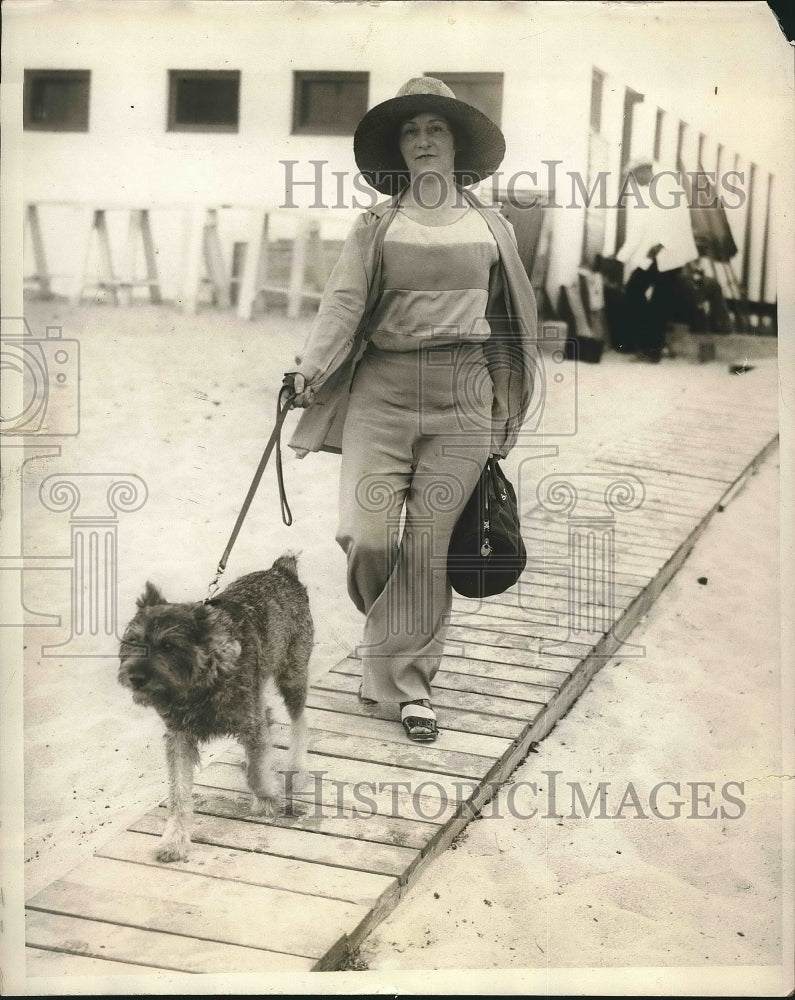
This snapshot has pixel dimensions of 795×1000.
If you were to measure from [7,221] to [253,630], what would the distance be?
64.1 inches

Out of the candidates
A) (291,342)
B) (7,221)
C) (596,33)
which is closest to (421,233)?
(291,342)

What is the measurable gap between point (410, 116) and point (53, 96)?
1.22 m

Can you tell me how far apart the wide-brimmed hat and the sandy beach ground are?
2.08 ft

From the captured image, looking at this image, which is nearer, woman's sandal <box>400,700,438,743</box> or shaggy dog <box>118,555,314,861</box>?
shaggy dog <box>118,555,314,861</box>

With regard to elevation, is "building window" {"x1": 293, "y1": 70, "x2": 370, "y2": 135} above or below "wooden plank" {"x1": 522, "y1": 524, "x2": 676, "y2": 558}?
above

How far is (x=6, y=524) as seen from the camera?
11.7ft

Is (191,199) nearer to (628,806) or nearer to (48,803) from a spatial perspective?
(48,803)

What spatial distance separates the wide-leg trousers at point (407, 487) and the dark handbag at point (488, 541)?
0.04 m

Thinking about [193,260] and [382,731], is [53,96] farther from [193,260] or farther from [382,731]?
[382,731]

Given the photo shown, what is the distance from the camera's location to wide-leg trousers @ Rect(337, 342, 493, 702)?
3697 millimetres

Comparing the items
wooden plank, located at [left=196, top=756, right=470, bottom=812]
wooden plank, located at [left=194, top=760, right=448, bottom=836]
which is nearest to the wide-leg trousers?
wooden plank, located at [left=196, top=756, right=470, bottom=812]

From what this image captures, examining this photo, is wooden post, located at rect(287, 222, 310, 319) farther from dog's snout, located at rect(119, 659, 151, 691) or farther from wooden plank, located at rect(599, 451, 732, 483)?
dog's snout, located at rect(119, 659, 151, 691)

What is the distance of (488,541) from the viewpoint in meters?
3.71

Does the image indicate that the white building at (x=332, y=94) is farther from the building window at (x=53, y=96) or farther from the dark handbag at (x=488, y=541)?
the dark handbag at (x=488, y=541)
